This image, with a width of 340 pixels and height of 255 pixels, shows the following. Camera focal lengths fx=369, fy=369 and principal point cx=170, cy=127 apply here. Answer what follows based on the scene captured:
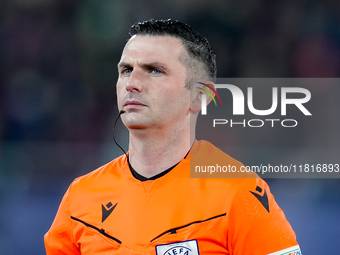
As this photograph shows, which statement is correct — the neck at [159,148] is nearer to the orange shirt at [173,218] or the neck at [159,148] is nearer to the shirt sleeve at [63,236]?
the orange shirt at [173,218]

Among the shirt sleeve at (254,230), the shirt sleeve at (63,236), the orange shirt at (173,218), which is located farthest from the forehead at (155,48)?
the shirt sleeve at (63,236)

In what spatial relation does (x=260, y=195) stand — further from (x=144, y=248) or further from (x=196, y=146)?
(x=144, y=248)

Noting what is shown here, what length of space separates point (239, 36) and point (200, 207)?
5.65 meters

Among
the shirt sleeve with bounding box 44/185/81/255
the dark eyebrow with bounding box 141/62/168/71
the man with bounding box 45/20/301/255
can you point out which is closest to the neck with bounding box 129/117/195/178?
the man with bounding box 45/20/301/255

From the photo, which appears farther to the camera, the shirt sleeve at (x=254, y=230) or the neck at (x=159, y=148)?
the neck at (x=159, y=148)

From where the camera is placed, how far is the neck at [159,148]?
1.94 m

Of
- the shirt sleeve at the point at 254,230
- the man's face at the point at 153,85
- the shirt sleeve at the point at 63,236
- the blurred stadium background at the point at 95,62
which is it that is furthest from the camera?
the blurred stadium background at the point at 95,62

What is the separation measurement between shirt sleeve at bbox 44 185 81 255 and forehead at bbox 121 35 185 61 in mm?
939

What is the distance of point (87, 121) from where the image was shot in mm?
6570

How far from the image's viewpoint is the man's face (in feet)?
6.05

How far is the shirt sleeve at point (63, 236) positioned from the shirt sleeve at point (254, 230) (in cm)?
90

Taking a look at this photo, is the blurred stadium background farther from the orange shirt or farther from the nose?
the nose

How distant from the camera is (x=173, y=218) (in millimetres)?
1830

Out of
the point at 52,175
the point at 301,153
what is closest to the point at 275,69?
the point at 301,153
